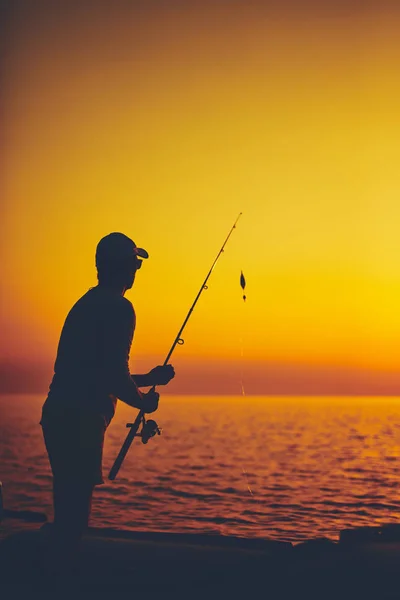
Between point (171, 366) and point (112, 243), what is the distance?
95 centimetres

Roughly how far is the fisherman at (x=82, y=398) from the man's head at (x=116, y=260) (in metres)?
0.13

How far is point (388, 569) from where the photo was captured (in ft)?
18.1

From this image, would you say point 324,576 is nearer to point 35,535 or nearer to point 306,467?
point 35,535

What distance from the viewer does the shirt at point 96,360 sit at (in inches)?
191

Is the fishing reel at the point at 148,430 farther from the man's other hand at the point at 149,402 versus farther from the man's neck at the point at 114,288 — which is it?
the man's neck at the point at 114,288

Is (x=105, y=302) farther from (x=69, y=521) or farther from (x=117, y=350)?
(x=69, y=521)

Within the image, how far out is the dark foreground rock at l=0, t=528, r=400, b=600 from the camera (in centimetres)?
519

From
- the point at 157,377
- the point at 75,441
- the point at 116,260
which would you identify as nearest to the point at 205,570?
the point at 157,377

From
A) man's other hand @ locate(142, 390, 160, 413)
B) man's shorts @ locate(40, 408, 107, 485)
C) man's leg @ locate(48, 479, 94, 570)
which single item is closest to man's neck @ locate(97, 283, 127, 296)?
man's other hand @ locate(142, 390, 160, 413)

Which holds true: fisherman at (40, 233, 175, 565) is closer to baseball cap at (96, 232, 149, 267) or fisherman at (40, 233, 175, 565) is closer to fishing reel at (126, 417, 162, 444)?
baseball cap at (96, 232, 149, 267)

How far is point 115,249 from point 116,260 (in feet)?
0.24

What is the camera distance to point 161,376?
18.2 ft

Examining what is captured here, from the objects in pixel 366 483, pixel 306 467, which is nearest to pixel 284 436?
pixel 306 467

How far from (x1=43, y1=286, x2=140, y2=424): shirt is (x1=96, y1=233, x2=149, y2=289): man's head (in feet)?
0.70
